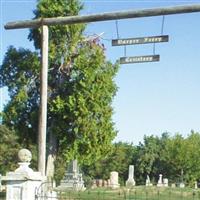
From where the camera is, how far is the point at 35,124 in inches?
1187

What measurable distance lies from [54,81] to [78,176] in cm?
959

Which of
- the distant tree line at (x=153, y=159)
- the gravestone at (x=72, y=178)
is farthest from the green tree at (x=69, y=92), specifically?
the distant tree line at (x=153, y=159)

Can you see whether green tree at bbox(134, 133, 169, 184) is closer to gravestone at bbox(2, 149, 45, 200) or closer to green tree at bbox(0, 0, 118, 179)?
green tree at bbox(0, 0, 118, 179)

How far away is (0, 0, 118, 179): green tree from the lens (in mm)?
29547

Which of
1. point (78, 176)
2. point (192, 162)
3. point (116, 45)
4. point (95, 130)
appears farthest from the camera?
point (192, 162)

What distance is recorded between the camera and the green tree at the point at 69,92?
2955cm

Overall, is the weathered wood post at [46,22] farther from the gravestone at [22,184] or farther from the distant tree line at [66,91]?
the distant tree line at [66,91]

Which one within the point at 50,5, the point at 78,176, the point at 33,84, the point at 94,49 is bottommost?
the point at 78,176

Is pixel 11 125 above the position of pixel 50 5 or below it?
below

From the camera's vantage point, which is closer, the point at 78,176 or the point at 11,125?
the point at 11,125

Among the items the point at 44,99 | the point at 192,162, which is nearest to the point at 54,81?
the point at 44,99

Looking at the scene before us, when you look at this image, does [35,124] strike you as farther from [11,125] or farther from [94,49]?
[94,49]

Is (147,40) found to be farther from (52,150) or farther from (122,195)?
(52,150)

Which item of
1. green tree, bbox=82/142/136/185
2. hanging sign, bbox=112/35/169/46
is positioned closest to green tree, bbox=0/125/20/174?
green tree, bbox=82/142/136/185
